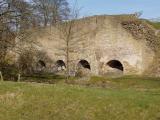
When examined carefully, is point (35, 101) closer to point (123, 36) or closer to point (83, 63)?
point (123, 36)

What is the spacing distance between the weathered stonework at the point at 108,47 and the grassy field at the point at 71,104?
51.0ft

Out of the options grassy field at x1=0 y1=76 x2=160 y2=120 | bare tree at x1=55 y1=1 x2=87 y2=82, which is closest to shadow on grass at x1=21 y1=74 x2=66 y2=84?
bare tree at x1=55 y1=1 x2=87 y2=82

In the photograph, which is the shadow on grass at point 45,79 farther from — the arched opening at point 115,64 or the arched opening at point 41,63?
the arched opening at point 115,64

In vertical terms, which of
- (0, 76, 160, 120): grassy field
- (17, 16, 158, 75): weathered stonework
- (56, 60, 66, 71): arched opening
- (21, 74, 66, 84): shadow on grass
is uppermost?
(17, 16, 158, 75): weathered stonework

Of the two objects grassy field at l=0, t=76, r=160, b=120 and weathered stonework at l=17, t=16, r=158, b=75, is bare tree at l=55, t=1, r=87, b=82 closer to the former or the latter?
weathered stonework at l=17, t=16, r=158, b=75

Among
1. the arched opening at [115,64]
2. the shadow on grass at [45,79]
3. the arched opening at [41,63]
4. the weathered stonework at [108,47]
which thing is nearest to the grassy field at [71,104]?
the shadow on grass at [45,79]

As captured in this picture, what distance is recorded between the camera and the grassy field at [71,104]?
1371 centimetres

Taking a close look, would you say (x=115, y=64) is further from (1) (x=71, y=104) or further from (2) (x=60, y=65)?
(1) (x=71, y=104)

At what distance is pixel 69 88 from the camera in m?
16.1

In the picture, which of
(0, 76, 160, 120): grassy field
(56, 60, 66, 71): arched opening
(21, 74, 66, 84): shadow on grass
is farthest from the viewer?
(56, 60, 66, 71): arched opening

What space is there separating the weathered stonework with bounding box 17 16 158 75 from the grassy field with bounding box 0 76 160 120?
15550 millimetres

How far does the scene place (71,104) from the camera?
570 inches

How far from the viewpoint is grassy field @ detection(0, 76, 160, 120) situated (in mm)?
13711

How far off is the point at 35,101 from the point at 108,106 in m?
2.46
